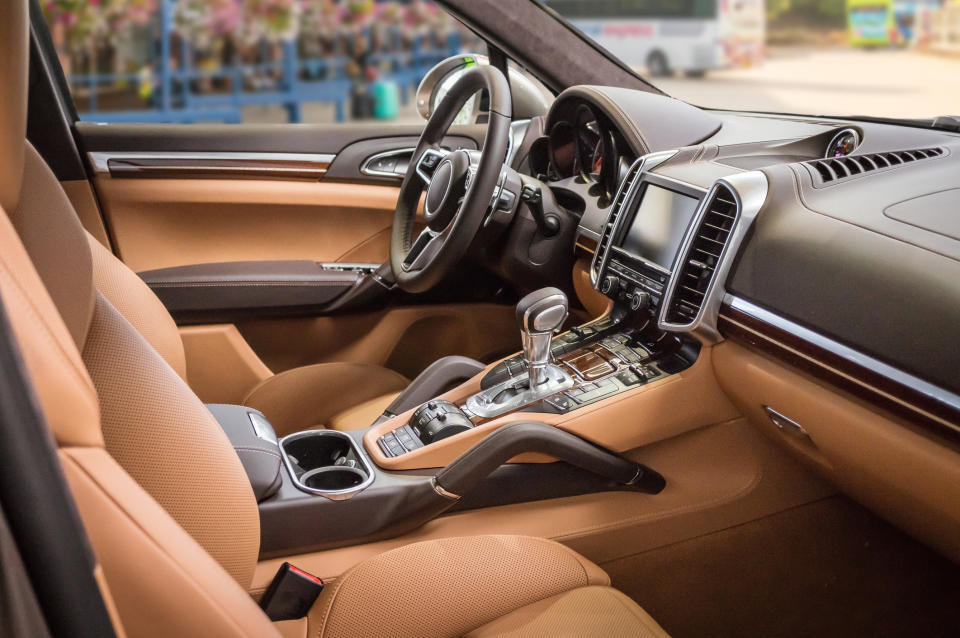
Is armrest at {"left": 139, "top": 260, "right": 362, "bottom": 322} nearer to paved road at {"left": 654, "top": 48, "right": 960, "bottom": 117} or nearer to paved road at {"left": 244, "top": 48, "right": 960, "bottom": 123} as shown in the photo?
paved road at {"left": 244, "top": 48, "right": 960, "bottom": 123}

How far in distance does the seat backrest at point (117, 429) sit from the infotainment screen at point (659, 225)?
778 mm

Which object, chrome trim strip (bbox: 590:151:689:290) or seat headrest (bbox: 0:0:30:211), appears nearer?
seat headrest (bbox: 0:0:30:211)

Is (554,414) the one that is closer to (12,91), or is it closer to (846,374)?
(846,374)

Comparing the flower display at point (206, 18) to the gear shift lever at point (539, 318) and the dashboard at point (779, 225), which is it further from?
the gear shift lever at point (539, 318)

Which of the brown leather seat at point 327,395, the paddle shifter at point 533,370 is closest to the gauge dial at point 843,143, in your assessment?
the paddle shifter at point 533,370

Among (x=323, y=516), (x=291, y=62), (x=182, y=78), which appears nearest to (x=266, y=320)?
(x=323, y=516)

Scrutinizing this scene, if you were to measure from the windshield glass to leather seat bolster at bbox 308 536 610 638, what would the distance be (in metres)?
1.09

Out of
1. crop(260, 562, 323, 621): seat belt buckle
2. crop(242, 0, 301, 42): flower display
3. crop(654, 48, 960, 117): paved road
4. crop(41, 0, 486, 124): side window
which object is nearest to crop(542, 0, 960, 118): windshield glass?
crop(654, 48, 960, 117): paved road

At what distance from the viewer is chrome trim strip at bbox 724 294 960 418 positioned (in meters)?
1.03

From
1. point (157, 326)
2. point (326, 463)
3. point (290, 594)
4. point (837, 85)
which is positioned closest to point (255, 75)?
point (837, 85)

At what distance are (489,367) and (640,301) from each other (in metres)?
0.30

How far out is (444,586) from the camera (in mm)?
1137

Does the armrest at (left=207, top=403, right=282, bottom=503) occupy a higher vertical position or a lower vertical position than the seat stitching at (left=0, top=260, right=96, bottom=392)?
lower

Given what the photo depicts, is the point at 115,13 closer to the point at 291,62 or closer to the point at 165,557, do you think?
the point at 291,62
